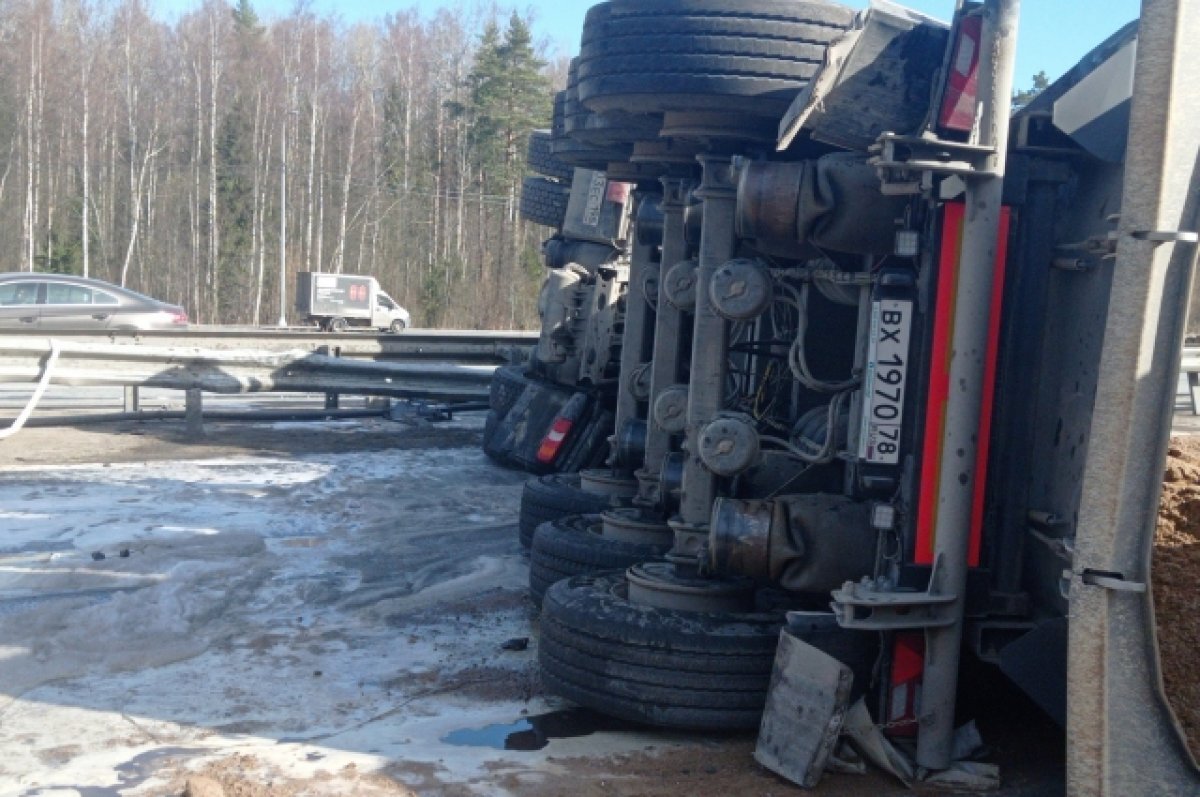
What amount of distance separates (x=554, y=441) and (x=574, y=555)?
3.86 meters

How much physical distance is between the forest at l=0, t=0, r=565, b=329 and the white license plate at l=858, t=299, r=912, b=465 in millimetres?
→ 43998

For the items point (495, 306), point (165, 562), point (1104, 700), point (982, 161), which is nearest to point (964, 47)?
point (982, 161)

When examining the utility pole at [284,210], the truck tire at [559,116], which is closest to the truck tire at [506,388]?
the truck tire at [559,116]

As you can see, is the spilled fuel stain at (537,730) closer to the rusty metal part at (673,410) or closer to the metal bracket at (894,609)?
the metal bracket at (894,609)

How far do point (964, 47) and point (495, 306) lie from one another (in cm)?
4794

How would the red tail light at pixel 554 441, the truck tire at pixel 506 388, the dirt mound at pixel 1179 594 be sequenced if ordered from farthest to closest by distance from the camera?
the truck tire at pixel 506 388
the red tail light at pixel 554 441
the dirt mound at pixel 1179 594

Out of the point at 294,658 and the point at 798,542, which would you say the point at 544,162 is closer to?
the point at 294,658

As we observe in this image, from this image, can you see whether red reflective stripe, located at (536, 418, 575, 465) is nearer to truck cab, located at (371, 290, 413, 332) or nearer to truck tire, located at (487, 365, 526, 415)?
truck tire, located at (487, 365, 526, 415)

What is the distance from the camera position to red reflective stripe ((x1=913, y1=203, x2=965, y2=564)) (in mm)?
4270

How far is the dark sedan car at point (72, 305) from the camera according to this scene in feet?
63.5

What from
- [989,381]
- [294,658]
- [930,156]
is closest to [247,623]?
[294,658]

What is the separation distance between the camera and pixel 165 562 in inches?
275

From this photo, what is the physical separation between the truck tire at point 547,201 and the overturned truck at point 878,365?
6.14 metres

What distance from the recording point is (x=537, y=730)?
4777 millimetres
